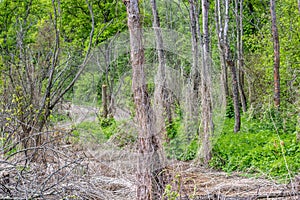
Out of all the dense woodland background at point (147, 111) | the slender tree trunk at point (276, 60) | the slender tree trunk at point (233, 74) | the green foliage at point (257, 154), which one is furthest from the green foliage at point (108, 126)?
the slender tree trunk at point (276, 60)

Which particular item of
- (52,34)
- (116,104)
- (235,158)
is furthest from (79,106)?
(235,158)

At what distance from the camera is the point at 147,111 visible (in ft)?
16.0

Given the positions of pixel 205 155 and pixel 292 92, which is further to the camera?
pixel 292 92

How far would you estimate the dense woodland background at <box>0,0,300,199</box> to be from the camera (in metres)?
4.93

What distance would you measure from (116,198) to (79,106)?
537 cm

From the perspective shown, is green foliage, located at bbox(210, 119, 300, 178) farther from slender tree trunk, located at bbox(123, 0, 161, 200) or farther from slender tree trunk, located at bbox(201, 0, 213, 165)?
slender tree trunk, located at bbox(123, 0, 161, 200)

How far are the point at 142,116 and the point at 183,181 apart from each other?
1.06 metres

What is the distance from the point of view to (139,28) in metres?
4.89

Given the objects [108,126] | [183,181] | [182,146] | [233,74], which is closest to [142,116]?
[183,181]

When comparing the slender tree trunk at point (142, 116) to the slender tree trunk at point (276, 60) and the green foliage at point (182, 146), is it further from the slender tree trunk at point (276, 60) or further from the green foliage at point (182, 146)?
the slender tree trunk at point (276, 60)

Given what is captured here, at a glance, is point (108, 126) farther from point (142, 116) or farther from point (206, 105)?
point (142, 116)

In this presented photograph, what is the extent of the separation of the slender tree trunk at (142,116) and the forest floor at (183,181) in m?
0.29

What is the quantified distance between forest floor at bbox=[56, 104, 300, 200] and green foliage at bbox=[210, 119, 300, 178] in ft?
1.13

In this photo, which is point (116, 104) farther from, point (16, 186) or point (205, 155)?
point (16, 186)
